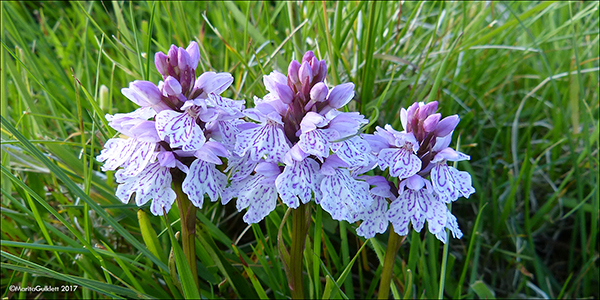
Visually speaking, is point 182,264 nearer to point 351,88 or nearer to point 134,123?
point 134,123

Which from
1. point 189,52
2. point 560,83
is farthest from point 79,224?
point 560,83

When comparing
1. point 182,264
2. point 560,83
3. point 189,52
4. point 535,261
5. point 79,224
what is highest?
point 189,52

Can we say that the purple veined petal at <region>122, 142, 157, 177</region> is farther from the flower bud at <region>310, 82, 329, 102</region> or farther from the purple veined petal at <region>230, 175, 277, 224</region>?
the flower bud at <region>310, 82, 329, 102</region>

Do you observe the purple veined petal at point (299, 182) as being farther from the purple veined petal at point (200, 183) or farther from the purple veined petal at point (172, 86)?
the purple veined petal at point (172, 86)

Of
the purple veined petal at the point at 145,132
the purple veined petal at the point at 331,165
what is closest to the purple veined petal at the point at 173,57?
the purple veined petal at the point at 145,132

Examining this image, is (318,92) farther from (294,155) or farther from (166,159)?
(166,159)

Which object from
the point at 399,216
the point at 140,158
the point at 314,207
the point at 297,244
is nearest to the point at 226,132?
the point at 140,158
